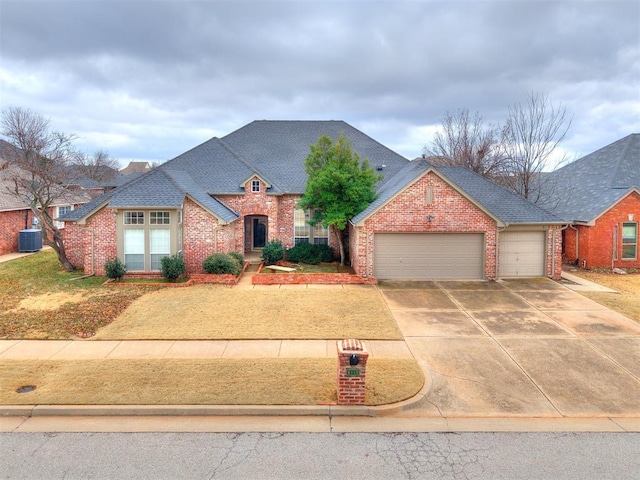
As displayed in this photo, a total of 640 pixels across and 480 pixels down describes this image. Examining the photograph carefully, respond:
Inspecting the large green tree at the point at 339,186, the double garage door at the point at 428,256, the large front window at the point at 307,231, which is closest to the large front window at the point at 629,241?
the double garage door at the point at 428,256

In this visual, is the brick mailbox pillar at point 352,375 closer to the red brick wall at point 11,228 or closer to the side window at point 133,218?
the side window at point 133,218

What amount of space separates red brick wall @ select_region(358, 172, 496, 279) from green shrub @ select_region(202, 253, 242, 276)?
5.33 m

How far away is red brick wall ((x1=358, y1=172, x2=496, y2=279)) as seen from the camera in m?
17.7

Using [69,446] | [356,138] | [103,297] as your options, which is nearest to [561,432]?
[69,446]

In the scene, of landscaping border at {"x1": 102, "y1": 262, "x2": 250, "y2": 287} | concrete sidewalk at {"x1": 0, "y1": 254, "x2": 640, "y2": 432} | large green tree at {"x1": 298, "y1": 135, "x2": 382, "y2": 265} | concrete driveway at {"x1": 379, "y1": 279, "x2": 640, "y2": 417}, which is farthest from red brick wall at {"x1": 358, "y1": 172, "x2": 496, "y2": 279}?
landscaping border at {"x1": 102, "y1": 262, "x2": 250, "y2": 287}

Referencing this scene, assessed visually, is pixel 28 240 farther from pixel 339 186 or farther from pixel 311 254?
pixel 339 186

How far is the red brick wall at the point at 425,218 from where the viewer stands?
17.7m

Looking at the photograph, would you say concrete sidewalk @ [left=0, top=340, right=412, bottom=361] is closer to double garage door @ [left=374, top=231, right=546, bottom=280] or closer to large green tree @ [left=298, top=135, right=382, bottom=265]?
double garage door @ [left=374, top=231, right=546, bottom=280]

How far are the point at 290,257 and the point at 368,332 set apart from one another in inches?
459

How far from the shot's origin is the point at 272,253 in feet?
70.5

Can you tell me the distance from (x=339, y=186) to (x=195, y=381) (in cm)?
1298

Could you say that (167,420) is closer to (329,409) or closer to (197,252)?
(329,409)

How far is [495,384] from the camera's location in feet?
27.7

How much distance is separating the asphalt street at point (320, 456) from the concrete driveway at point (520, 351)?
91 centimetres
